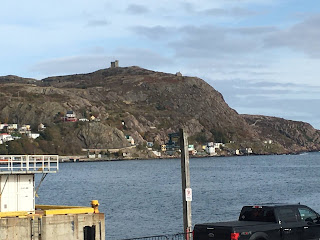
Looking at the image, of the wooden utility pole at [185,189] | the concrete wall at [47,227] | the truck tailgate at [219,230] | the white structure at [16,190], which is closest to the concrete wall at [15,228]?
the concrete wall at [47,227]

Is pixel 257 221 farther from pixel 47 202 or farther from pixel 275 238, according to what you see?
pixel 47 202

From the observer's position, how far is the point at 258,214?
24.2 metres

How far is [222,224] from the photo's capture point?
22.9 meters

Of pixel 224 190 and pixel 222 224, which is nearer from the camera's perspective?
pixel 222 224

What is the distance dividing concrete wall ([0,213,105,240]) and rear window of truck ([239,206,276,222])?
1126 cm

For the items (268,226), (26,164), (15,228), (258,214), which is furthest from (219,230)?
(26,164)

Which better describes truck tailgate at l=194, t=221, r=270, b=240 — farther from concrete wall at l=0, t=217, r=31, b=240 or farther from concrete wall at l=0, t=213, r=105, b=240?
concrete wall at l=0, t=217, r=31, b=240

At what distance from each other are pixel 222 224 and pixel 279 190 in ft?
286

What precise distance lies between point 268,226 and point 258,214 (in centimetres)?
136

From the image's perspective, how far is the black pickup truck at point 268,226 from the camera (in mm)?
22125

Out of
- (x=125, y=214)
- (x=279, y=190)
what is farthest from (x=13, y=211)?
(x=279, y=190)

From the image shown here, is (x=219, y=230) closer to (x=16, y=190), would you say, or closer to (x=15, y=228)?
(x=15, y=228)

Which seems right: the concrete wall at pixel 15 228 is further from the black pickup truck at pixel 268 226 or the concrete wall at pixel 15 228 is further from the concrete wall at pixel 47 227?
the black pickup truck at pixel 268 226

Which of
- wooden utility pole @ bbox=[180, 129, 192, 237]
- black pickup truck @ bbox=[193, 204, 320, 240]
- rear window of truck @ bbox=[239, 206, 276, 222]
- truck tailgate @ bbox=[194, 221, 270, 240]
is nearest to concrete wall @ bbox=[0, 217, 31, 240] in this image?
wooden utility pole @ bbox=[180, 129, 192, 237]
